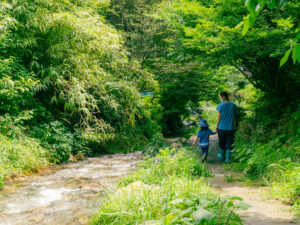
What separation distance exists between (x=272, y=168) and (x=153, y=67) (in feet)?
34.3

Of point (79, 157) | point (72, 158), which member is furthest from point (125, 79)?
point (72, 158)

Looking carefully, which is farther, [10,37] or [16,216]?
[10,37]

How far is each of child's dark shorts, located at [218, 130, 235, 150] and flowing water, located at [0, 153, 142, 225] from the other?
2.62 metres

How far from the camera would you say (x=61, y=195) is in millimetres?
5746

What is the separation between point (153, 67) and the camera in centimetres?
1493

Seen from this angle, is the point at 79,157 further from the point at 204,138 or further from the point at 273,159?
the point at 273,159

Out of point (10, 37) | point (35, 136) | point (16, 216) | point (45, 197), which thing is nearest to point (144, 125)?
point (35, 136)

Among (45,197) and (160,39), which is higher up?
(160,39)

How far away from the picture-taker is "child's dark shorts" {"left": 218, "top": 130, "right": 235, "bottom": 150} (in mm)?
7434

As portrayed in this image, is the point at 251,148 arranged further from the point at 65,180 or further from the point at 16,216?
the point at 16,216

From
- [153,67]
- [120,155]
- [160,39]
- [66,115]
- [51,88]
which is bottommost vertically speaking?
[120,155]

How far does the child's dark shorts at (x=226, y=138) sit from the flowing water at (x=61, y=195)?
262cm

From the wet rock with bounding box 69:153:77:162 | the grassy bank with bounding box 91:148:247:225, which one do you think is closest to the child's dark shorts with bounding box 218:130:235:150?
the grassy bank with bounding box 91:148:247:225

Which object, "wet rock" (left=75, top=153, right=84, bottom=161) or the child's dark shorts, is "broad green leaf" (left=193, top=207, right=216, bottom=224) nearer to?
the child's dark shorts
